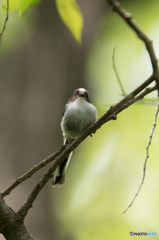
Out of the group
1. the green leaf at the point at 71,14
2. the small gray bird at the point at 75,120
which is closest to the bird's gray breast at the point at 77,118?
the small gray bird at the point at 75,120

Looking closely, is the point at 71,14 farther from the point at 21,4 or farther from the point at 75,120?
the point at 75,120

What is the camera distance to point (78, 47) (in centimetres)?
602

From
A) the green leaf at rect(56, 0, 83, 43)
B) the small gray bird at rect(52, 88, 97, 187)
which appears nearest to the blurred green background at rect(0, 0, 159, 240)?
the small gray bird at rect(52, 88, 97, 187)

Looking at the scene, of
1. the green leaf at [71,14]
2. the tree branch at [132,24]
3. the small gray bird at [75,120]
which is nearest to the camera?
the tree branch at [132,24]

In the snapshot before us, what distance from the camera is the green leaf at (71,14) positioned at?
4.29ft

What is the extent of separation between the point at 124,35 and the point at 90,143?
3.24 meters

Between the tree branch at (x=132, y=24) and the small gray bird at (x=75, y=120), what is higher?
the tree branch at (x=132, y=24)

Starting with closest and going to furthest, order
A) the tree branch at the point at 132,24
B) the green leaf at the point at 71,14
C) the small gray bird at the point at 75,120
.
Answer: the tree branch at the point at 132,24, the green leaf at the point at 71,14, the small gray bird at the point at 75,120

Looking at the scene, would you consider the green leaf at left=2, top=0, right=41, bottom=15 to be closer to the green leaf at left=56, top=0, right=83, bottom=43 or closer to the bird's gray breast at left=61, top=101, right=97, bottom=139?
the green leaf at left=56, top=0, right=83, bottom=43

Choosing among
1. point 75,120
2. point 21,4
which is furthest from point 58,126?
point 21,4

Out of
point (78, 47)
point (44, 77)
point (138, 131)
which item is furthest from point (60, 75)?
point (138, 131)

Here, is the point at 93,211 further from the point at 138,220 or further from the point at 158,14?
the point at 158,14

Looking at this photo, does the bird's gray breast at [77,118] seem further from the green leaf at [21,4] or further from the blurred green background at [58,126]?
the green leaf at [21,4]

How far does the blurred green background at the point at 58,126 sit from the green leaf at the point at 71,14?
3.19m
